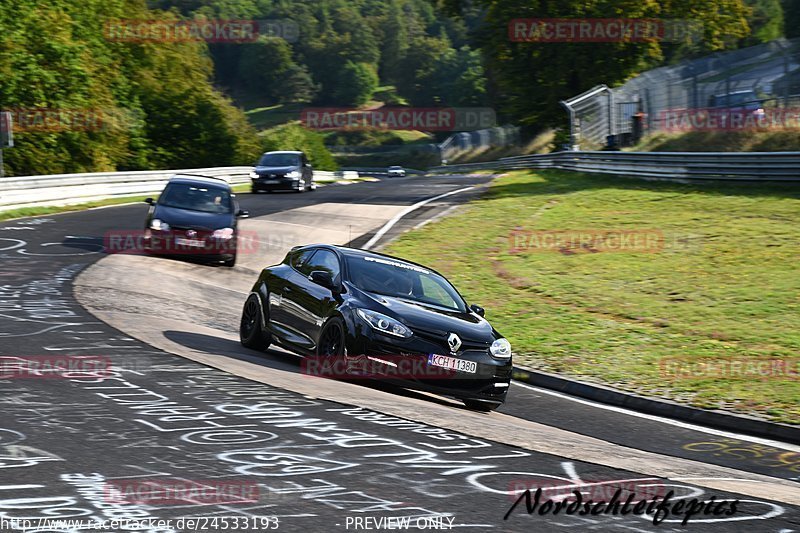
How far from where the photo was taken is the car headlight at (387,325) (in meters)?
10.7

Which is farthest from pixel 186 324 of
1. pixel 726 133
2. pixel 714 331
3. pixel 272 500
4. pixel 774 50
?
pixel 726 133

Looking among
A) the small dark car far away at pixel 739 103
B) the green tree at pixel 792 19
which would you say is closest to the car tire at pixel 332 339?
the small dark car far away at pixel 739 103

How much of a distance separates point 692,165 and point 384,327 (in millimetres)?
21896

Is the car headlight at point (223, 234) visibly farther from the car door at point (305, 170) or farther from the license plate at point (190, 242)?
the car door at point (305, 170)

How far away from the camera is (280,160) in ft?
129

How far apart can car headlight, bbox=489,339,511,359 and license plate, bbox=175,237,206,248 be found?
34.9 feet

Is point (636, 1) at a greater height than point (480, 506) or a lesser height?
greater

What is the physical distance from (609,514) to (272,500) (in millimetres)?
2110

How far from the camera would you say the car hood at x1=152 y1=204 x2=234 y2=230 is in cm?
2050

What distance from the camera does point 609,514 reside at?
6480 mm

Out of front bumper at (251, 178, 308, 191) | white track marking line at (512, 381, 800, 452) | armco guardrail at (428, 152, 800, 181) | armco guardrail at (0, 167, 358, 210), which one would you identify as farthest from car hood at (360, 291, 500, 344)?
front bumper at (251, 178, 308, 191)

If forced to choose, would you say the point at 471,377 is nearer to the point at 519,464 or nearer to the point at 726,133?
the point at 519,464

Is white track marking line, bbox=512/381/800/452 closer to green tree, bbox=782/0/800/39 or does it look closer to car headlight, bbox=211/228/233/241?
car headlight, bbox=211/228/233/241

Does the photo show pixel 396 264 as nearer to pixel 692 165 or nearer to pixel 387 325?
pixel 387 325
